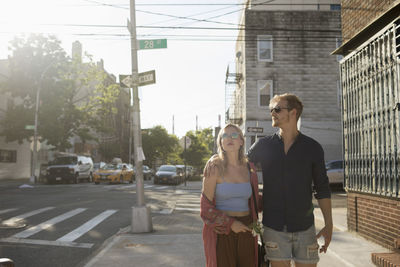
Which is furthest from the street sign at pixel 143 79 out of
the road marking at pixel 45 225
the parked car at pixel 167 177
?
the parked car at pixel 167 177

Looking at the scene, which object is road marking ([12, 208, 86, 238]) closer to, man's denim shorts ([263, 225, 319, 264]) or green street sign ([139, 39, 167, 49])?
green street sign ([139, 39, 167, 49])

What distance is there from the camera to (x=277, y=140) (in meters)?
3.16

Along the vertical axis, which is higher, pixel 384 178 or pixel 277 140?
pixel 277 140

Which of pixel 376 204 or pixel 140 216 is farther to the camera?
pixel 140 216

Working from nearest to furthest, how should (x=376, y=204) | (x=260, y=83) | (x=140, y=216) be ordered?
1. (x=376, y=204)
2. (x=140, y=216)
3. (x=260, y=83)

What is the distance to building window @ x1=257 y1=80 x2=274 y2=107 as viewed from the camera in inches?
1000

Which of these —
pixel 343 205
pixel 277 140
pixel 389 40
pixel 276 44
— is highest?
pixel 276 44

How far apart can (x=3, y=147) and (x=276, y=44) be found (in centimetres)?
2426

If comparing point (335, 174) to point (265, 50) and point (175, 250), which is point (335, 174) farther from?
point (175, 250)

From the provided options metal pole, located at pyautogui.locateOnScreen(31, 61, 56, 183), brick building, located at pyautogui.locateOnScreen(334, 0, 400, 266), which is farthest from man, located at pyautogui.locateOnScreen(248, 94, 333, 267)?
metal pole, located at pyautogui.locateOnScreen(31, 61, 56, 183)

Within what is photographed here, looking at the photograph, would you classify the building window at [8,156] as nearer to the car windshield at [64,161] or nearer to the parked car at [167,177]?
the car windshield at [64,161]

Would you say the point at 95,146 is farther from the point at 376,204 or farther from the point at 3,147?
the point at 376,204

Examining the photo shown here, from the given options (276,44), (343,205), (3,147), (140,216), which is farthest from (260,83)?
(3,147)

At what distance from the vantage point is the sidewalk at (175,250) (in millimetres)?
5535
